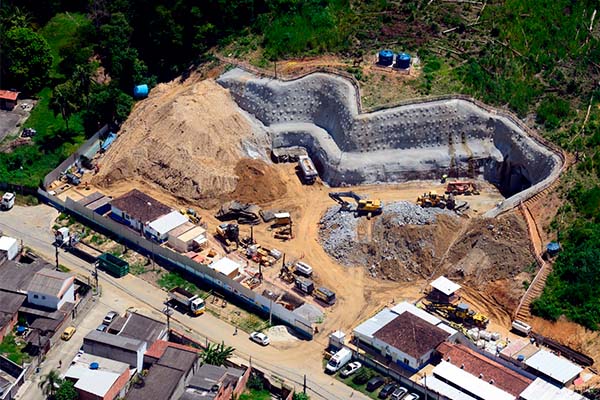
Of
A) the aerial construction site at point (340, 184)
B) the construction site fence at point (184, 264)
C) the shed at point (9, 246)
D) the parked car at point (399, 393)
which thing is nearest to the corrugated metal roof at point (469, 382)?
the parked car at point (399, 393)

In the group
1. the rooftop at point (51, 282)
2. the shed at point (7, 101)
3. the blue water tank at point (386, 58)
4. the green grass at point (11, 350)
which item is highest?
the blue water tank at point (386, 58)

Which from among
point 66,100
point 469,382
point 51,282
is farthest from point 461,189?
point 66,100

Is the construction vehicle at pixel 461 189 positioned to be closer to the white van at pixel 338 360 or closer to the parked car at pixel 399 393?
the white van at pixel 338 360

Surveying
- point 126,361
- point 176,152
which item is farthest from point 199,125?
point 126,361

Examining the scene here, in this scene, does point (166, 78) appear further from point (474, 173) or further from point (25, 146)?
point (474, 173)

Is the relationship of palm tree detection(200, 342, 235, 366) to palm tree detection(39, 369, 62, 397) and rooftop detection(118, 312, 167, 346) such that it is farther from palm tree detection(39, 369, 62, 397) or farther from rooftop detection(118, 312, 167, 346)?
palm tree detection(39, 369, 62, 397)

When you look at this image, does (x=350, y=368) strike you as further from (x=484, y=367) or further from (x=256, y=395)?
(x=484, y=367)

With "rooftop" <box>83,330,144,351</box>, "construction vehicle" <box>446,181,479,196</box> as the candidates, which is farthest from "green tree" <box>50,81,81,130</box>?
"construction vehicle" <box>446,181,479,196</box>
